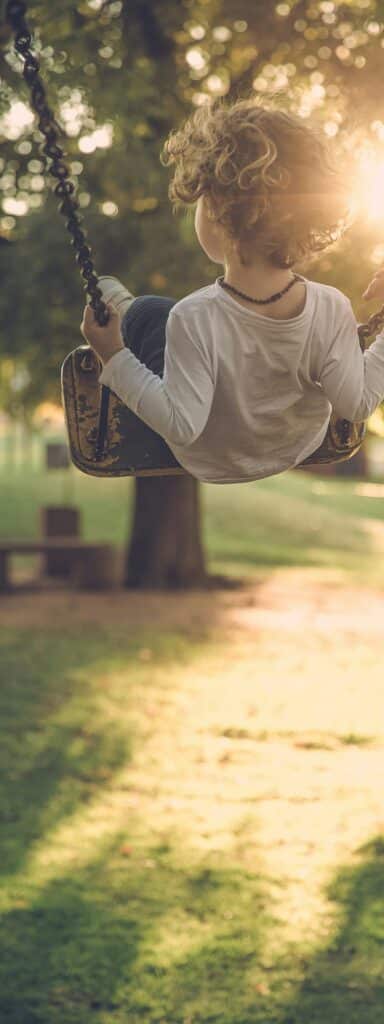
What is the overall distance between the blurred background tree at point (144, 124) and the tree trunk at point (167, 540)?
0.03 m

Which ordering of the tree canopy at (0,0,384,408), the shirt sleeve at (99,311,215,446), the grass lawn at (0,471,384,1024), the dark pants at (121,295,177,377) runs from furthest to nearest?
the tree canopy at (0,0,384,408) < the grass lawn at (0,471,384,1024) < the dark pants at (121,295,177,377) < the shirt sleeve at (99,311,215,446)

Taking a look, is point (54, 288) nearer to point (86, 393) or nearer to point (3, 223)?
point (3, 223)

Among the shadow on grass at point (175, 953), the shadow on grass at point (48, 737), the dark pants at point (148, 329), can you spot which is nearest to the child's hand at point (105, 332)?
the dark pants at point (148, 329)

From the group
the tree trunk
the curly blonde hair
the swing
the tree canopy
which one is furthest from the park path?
the curly blonde hair

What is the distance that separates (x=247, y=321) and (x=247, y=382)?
15 centimetres

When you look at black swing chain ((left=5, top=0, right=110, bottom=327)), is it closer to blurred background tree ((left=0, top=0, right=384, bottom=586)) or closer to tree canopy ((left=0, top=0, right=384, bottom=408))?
blurred background tree ((left=0, top=0, right=384, bottom=586))

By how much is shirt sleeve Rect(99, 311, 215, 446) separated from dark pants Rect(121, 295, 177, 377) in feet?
0.76

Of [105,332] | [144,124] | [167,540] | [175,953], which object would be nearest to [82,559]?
[167,540]

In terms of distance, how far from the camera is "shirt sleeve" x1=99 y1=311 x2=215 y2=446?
9.05ft

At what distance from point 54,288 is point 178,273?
1.72 metres

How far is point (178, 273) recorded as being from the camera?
1356 centimetres

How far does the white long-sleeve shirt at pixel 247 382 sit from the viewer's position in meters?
2.79

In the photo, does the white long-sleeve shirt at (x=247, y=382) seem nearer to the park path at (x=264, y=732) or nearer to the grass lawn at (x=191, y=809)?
the grass lawn at (x=191, y=809)

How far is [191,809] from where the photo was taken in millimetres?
9523
